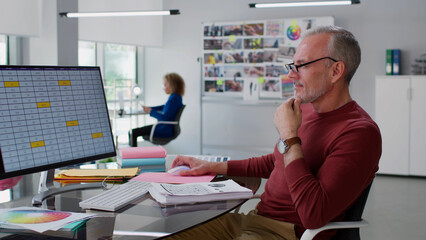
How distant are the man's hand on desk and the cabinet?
4.44 m

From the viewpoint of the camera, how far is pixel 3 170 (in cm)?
156

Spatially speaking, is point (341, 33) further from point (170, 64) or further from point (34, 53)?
point (170, 64)

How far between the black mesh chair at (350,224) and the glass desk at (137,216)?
279 mm

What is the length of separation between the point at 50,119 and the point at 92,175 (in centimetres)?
37

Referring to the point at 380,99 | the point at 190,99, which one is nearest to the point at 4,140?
the point at 380,99

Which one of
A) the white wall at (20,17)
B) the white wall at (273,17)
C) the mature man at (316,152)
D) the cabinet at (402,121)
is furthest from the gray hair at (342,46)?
the white wall at (273,17)

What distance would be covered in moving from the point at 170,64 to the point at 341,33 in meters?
5.71

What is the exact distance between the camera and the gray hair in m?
1.88

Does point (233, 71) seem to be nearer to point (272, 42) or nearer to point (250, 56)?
point (250, 56)

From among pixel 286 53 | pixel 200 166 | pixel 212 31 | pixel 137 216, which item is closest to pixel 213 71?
pixel 212 31

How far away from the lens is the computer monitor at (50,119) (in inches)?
63.5

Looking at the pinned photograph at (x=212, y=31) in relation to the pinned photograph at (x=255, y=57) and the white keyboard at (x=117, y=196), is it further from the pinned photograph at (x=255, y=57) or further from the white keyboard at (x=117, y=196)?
the white keyboard at (x=117, y=196)

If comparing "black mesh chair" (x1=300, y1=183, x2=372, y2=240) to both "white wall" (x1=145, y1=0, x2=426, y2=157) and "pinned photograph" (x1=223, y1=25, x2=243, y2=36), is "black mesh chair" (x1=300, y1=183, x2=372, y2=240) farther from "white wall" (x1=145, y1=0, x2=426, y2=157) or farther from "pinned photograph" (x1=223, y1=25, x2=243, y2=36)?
"pinned photograph" (x1=223, y1=25, x2=243, y2=36)

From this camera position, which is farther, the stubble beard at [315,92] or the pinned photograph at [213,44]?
the pinned photograph at [213,44]
